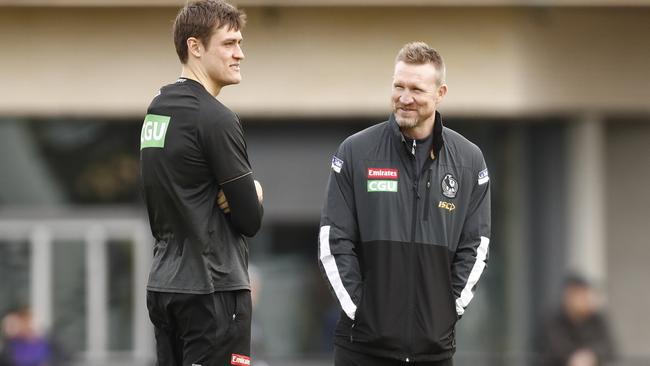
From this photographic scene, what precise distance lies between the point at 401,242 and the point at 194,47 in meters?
1.25

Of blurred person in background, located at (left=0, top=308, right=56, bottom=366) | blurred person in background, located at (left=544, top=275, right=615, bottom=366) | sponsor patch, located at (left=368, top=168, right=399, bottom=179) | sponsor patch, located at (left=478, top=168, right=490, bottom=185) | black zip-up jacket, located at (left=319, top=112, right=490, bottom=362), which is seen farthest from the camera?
blurred person in background, located at (left=0, top=308, right=56, bottom=366)

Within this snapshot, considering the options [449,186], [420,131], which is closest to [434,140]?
[420,131]

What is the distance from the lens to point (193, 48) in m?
6.04

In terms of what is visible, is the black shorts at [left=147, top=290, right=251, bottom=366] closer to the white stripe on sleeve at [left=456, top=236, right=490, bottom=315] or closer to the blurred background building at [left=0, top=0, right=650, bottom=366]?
the white stripe on sleeve at [left=456, top=236, right=490, bottom=315]

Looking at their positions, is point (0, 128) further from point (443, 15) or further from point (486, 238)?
point (486, 238)

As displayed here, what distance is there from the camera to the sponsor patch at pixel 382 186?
641 centimetres

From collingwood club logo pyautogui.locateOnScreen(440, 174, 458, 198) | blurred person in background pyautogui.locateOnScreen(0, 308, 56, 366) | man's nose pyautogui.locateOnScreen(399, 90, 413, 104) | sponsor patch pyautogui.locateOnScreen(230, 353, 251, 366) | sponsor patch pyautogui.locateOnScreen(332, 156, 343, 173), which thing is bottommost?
blurred person in background pyautogui.locateOnScreen(0, 308, 56, 366)

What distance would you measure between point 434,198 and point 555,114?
1071 centimetres

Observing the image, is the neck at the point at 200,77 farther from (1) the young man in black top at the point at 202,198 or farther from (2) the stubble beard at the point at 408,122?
(2) the stubble beard at the point at 408,122

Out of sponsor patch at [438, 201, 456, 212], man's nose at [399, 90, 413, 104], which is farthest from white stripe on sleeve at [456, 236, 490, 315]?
man's nose at [399, 90, 413, 104]

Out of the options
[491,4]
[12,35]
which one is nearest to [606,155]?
[491,4]

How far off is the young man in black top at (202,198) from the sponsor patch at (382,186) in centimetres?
60

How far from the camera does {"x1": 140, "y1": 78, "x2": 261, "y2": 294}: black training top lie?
5938 millimetres

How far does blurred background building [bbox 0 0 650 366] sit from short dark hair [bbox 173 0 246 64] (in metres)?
10.3
